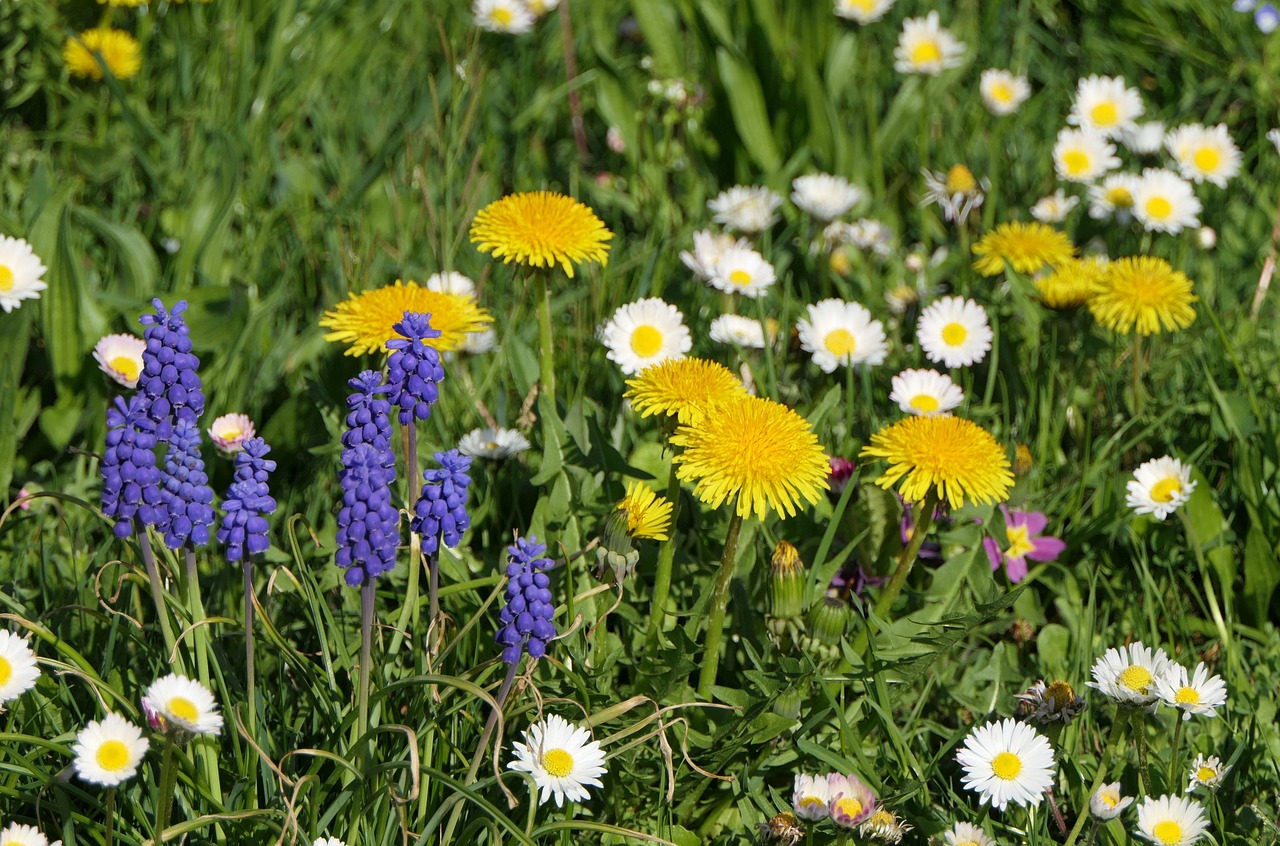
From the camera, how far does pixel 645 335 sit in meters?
2.40

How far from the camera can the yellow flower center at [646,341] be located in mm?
2385

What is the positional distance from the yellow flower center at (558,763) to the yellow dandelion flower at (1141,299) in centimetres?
149

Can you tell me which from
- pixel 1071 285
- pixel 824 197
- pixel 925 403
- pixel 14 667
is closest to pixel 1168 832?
pixel 925 403

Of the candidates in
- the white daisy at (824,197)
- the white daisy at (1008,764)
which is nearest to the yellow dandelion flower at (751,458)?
the white daisy at (1008,764)

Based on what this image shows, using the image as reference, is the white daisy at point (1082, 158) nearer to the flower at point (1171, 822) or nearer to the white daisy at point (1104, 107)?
the white daisy at point (1104, 107)

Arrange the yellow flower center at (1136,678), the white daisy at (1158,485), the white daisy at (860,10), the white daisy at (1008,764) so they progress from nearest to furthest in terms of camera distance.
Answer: the white daisy at (1008,764)
the yellow flower center at (1136,678)
the white daisy at (1158,485)
the white daisy at (860,10)

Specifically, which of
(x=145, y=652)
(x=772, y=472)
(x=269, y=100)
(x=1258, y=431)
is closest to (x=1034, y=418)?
(x=1258, y=431)

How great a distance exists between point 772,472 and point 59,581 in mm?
1307

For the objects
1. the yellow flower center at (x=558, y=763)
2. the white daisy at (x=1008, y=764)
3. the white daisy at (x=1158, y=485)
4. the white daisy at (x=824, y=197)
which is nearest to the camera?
the yellow flower center at (x=558, y=763)

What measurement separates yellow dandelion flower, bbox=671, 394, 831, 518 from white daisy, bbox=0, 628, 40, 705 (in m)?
0.87

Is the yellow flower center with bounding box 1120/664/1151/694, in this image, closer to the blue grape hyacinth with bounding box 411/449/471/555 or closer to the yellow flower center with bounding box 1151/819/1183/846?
the yellow flower center with bounding box 1151/819/1183/846

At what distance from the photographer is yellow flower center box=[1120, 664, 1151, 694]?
6.30ft

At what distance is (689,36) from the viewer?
4.16 m

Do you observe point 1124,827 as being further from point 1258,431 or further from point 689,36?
point 689,36
